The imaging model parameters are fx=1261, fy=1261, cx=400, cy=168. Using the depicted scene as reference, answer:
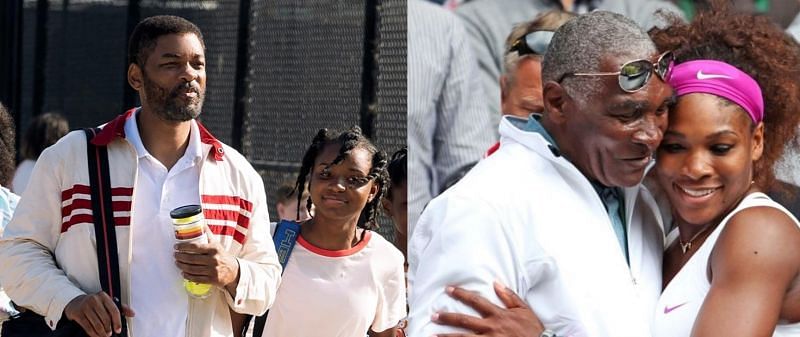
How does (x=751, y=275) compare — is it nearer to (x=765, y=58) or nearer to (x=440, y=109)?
(x=765, y=58)

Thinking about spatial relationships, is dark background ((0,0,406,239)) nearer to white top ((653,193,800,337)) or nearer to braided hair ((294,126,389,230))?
braided hair ((294,126,389,230))

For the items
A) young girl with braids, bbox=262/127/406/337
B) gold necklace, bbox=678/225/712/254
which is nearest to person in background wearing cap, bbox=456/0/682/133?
young girl with braids, bbox=262/127/406/337

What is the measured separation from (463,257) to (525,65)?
0.71 meters

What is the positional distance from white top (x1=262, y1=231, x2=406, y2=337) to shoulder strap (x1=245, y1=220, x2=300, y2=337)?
0.10 ft

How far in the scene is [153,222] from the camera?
315 centimetres

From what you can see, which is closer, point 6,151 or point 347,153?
point 347,153

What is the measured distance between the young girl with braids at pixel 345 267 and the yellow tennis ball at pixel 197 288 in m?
0.25

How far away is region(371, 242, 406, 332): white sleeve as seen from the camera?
3303mm

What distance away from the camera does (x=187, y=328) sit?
3209 millimetres

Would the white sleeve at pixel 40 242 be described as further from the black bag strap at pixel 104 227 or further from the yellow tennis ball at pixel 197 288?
the yellow tennis ball at pixel 197 288

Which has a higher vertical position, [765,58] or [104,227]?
[765,58]

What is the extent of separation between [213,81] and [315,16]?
40 cm

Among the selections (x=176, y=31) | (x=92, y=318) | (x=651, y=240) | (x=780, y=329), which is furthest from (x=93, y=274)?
(x=780, y=329)

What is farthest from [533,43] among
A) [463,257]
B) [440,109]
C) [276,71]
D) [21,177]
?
[21,177]
